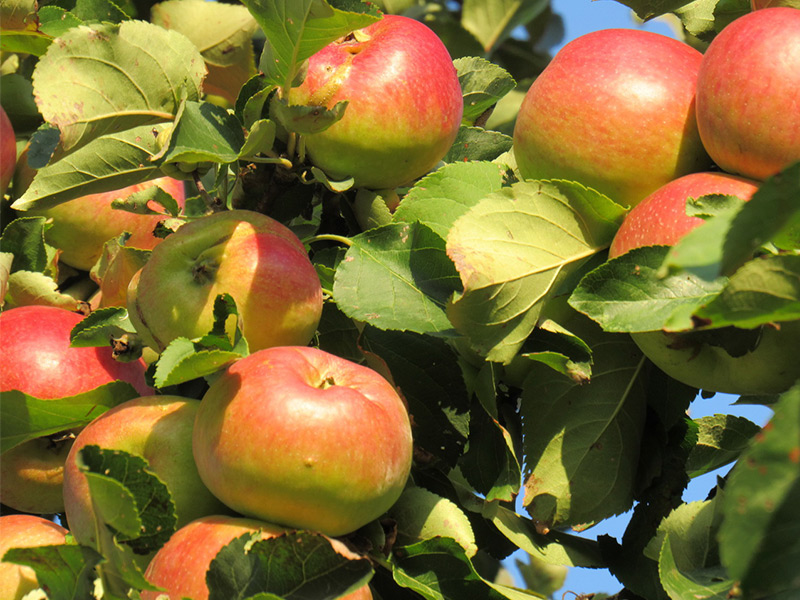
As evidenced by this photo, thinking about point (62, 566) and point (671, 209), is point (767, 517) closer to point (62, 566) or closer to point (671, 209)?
point (671, 209)

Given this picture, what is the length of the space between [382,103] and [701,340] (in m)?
0.53

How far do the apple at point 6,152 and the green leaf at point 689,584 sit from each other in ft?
3.91

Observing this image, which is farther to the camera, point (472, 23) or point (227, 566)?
point (472, 23)

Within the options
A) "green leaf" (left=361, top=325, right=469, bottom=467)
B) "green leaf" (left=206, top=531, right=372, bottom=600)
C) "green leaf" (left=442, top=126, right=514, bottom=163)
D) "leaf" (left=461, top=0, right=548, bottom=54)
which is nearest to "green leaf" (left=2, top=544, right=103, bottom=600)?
"green leaf" (left=206, top=531, right=372, bottom=600)

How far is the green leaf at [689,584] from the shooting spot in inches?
33.9

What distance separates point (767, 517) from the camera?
55 cm

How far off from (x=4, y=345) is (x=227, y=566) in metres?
0.57

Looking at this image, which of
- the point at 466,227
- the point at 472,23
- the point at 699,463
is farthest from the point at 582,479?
the point at 472,23

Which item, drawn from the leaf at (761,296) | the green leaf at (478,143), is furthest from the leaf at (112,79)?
the leaf at (761,296)

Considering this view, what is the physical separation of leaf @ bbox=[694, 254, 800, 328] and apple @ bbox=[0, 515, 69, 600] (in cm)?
76

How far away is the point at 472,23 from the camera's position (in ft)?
7.51

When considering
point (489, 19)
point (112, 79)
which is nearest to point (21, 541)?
point (112, 79)

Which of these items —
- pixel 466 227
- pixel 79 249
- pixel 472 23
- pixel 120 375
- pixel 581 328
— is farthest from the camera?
pixel 472 23

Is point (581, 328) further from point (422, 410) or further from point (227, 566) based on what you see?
point (227, 566)
